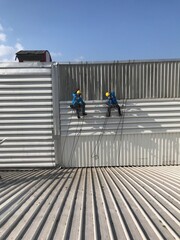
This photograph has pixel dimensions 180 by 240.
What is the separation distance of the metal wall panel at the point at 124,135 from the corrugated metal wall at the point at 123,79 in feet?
1.41

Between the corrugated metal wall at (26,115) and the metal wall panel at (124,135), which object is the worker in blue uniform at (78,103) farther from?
the corrugated metal wall at (26,115)

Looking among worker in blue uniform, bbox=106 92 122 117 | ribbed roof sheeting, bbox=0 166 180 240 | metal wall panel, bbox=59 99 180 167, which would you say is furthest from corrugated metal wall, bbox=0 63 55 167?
ribbed roof sheeting, bbox=0 166 180 240

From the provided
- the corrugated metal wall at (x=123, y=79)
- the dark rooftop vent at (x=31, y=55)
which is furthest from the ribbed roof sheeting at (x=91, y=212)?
the dark rooftop vent at (x=31, y=55)

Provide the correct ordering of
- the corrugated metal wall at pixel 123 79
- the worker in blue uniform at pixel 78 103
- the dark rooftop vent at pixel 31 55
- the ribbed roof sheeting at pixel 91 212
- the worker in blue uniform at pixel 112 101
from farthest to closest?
the dark rooftop vent at pixel 31 55, the corrugated metal wall at pixel 123 79, the worker in blue uniform at pixel 112 101, the worker in blue uniform at pixel 78 103, the ribbed roof sheeting at pixel 91 212

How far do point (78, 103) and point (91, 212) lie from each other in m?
5.28

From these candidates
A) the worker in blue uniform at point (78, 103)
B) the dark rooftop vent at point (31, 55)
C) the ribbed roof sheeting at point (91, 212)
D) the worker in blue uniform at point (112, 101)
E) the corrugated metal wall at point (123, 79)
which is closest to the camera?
the ribbed roof sheeting at point (91, 212)

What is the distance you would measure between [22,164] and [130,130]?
209 inches

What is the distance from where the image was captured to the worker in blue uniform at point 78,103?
8207 mm

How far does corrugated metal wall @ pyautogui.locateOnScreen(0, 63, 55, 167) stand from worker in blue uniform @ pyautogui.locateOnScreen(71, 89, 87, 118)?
1144mm

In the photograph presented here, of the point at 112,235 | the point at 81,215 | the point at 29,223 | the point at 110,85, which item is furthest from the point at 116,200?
the point at 110,85

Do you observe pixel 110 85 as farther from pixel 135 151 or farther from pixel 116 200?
pixel 116 200

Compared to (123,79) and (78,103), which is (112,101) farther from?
(78,103)

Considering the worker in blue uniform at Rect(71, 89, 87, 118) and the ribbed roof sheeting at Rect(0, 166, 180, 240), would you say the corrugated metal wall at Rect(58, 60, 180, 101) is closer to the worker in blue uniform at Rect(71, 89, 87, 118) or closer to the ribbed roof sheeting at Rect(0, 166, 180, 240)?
the worker in blue uniform at Rect(71, 89, 87, 118)

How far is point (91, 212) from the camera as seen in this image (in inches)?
144
